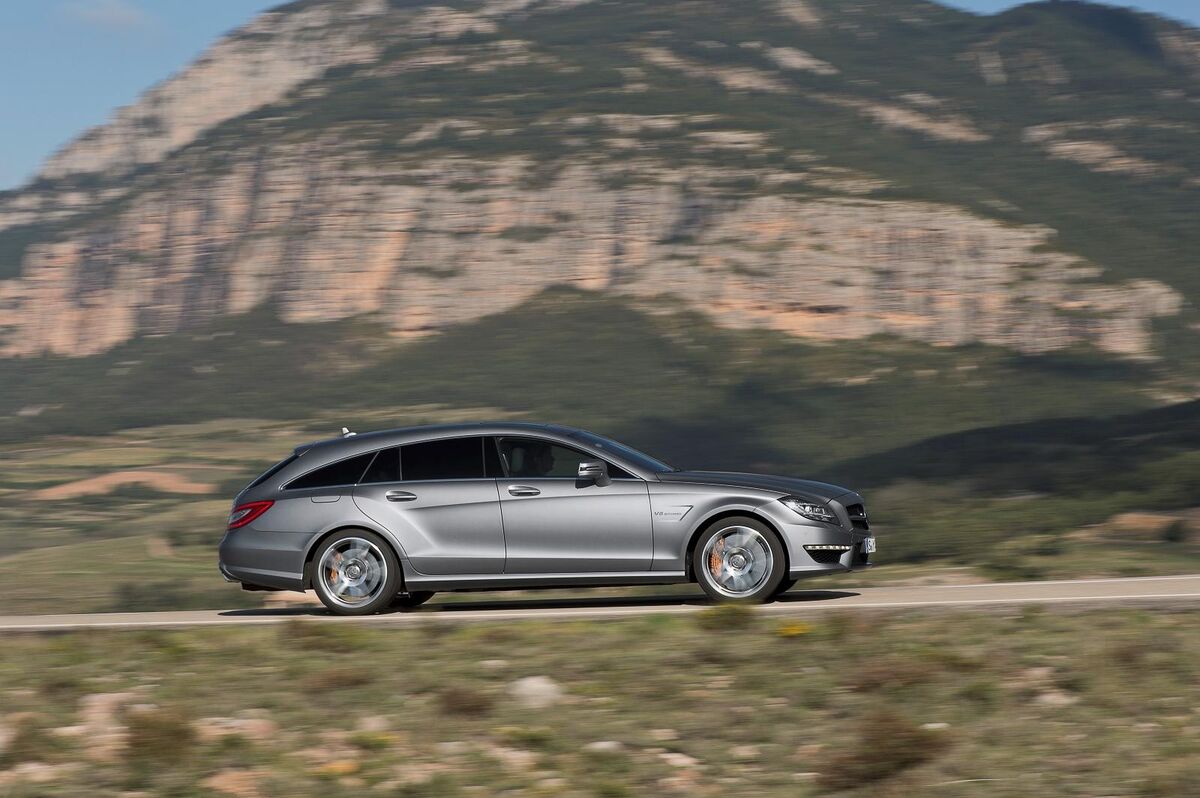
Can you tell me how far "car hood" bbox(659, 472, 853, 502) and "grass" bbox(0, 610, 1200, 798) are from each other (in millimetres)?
1241

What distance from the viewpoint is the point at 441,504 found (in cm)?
1084

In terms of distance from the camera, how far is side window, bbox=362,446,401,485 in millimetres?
11016

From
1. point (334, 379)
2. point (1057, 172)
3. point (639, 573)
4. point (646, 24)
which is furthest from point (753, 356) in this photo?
point (639, 573)

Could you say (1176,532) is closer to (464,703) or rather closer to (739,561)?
(739,561)

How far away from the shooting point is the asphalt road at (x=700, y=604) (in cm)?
1003

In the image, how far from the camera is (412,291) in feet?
461

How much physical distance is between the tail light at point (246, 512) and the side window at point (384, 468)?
75 cm

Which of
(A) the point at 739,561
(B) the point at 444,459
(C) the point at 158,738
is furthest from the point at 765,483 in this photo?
(C) the point at 158,738

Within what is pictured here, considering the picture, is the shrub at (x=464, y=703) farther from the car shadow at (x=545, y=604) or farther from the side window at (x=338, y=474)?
the side window at (x=338, y=474)

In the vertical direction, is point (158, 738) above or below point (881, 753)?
above

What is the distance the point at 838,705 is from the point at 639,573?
279 centimetres

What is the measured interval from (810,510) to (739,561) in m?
0.61

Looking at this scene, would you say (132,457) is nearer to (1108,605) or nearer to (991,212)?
(991,212)

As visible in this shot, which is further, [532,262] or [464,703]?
[532,262]
